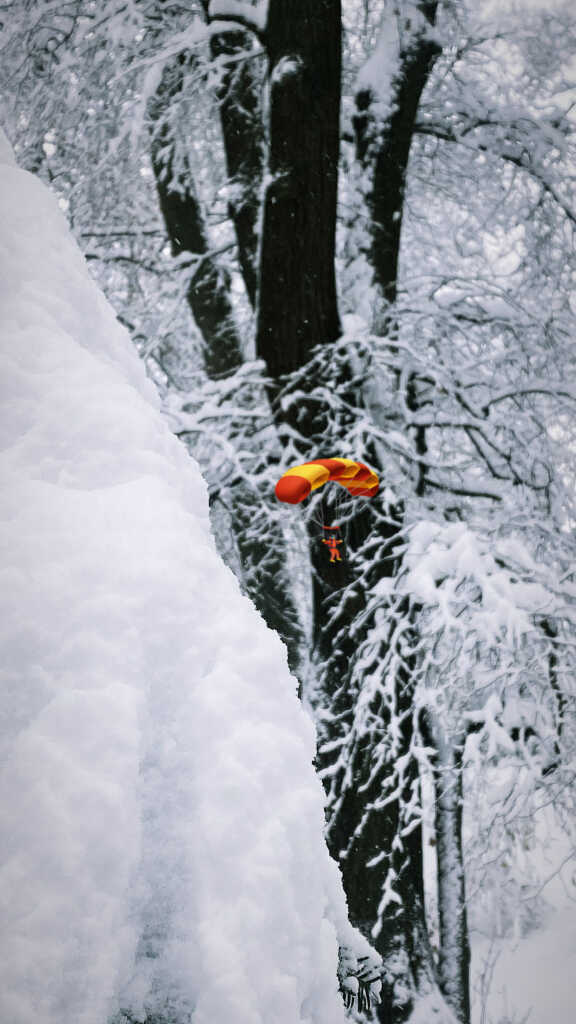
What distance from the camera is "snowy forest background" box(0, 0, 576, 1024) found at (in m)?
3.49

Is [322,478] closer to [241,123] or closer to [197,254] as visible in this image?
[197,254]

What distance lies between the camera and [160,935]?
0.89m

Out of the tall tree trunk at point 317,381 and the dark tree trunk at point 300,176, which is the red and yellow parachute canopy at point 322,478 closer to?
the tall tree trunk at point 317,381

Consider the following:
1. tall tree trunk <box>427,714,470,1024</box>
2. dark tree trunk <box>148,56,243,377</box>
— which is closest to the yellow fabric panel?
dark tree trunk <box>148,56,243,377</box>

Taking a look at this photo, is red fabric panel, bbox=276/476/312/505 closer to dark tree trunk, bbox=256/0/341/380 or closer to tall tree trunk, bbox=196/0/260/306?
dark tree trunk, bbox=256/0/341/380

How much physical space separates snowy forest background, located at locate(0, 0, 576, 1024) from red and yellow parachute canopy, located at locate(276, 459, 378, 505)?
1.20 ft

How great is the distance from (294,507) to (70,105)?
311 cm

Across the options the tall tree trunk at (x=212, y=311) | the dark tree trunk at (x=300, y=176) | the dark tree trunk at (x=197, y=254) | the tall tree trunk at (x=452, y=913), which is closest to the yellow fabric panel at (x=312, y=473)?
the dark tree trunk at (x=300, y=176)

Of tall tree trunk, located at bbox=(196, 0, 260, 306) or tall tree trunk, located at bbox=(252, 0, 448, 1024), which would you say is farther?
tall tree trunk, located at bbox=(196, 0, 260, 306)

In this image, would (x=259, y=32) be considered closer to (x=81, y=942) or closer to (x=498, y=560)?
(x=498, y=560)

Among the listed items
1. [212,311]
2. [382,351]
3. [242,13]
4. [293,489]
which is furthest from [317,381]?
[242,13]

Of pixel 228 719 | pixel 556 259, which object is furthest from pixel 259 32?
pixel 228 719

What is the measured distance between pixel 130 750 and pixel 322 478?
199cm

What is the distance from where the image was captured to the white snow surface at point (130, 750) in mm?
769
